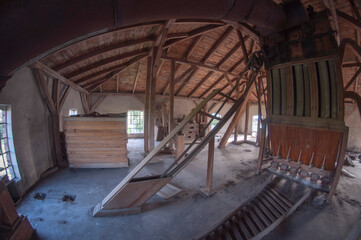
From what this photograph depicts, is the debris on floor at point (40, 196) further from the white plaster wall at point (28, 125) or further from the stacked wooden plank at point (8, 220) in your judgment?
the stacked wooden plank at point (8, 220)

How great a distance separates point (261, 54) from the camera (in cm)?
415

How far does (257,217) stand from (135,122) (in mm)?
10126

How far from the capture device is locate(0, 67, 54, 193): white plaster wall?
3576mm

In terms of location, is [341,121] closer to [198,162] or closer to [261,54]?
[261,54]

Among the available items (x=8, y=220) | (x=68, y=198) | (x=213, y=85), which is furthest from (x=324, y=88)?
(x=213, y=85)

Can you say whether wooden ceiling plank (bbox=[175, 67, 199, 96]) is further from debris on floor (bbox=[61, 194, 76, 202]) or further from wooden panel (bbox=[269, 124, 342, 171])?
debris on floor (bbox=[61, 194, 76, 202])

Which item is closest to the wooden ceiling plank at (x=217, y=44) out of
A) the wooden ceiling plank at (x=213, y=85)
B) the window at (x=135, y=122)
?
the wooden ceiling plank at (x=213, y=85)

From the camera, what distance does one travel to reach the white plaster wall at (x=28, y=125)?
3576 millimetres

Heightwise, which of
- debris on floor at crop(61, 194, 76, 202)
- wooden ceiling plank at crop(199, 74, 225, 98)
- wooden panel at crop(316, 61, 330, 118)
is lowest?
debris on floor at crop(61, 194, 76, 202)

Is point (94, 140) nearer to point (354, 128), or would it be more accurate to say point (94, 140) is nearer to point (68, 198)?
point (68, 198)

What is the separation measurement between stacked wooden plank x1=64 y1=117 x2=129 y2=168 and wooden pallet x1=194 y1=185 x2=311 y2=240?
3.62 metres

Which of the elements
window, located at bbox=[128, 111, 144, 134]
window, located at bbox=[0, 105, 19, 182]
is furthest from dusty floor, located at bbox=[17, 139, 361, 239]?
window, located at bbox=[128, 111, 144, 134]

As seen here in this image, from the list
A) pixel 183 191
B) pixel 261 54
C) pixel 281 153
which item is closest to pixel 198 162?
pixel 183 191

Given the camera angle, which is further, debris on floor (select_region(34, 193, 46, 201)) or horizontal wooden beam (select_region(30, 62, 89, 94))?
horizontal wooden beam (select_region(30, 62, 89, 94))
